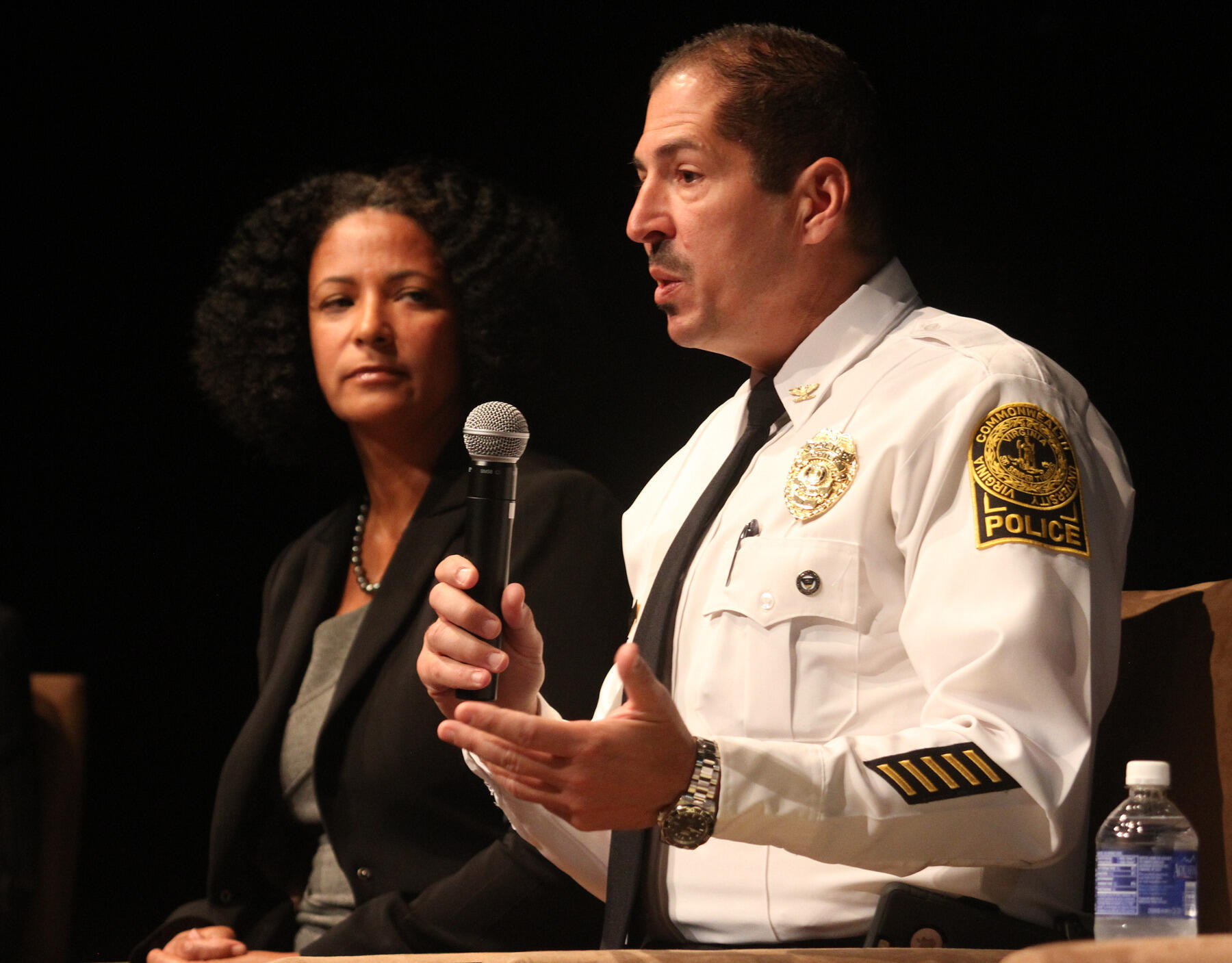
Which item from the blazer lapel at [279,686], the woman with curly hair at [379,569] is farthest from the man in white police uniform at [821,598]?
the blazer lapel at [279,686]

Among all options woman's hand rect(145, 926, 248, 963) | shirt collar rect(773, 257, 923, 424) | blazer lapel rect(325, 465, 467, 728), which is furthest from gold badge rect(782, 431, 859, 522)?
woman's hand rect(145, 926, 248, 963)

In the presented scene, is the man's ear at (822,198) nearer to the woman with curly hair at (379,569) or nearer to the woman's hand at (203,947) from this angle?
the woman with curly hair at (379,569)

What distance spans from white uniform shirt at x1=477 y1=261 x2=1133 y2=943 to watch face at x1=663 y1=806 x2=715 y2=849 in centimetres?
1

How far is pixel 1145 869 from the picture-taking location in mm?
1212

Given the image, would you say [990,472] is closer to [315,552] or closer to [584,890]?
[584,890]

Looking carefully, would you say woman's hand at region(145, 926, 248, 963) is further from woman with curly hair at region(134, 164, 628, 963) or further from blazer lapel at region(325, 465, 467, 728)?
blazer lapel at region(325, 465, 467, 728)

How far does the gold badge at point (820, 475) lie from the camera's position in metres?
1.45

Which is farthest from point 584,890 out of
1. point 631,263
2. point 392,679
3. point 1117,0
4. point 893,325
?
point 1117,0

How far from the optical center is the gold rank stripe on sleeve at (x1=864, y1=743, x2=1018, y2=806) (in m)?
1.19

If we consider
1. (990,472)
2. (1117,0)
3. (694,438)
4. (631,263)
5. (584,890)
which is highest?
(1117,0)

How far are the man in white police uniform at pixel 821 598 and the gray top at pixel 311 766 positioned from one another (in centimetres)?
70

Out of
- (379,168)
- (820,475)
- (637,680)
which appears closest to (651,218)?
(820,475)

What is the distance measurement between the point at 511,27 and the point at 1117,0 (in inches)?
46.5

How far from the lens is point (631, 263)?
8.91 ft
